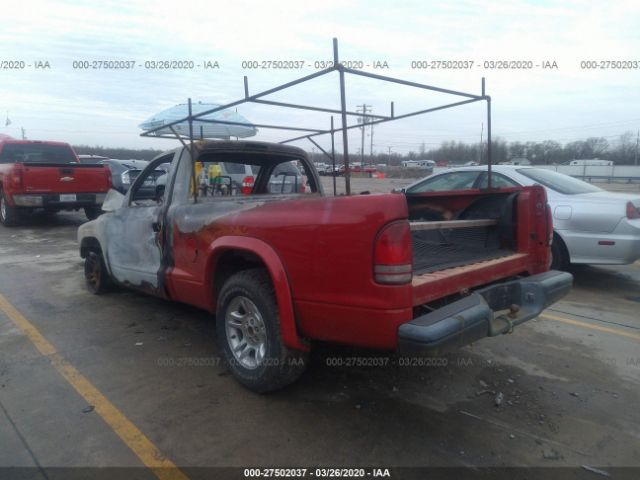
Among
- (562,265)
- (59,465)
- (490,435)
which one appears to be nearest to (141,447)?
(59,465)

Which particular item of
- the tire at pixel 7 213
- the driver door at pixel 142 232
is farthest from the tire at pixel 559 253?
the tire at pixel 7 213

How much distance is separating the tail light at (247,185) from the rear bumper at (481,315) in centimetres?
269

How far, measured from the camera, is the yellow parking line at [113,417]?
2.54 metres

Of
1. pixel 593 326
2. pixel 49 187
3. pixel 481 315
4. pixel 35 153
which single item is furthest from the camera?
pixel 35 153

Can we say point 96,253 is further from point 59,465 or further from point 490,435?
point 490,435

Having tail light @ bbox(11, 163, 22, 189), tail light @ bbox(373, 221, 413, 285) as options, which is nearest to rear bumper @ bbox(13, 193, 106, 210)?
tail light @ bbox(11, 163, 22, 189)

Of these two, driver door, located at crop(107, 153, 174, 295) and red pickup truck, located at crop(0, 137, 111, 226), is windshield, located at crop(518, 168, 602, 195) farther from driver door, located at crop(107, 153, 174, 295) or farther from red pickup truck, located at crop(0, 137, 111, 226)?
red pickup truck, located at crop(0, 137, 111, 226)

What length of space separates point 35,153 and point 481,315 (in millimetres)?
13017

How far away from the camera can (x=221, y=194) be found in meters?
4.45

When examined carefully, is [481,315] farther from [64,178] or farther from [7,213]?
[7,213]

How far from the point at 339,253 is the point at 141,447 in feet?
5.16

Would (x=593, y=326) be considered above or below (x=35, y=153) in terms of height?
A: below

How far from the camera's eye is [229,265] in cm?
364

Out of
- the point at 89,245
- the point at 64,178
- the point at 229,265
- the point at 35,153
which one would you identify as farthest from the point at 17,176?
the point at 229,265
